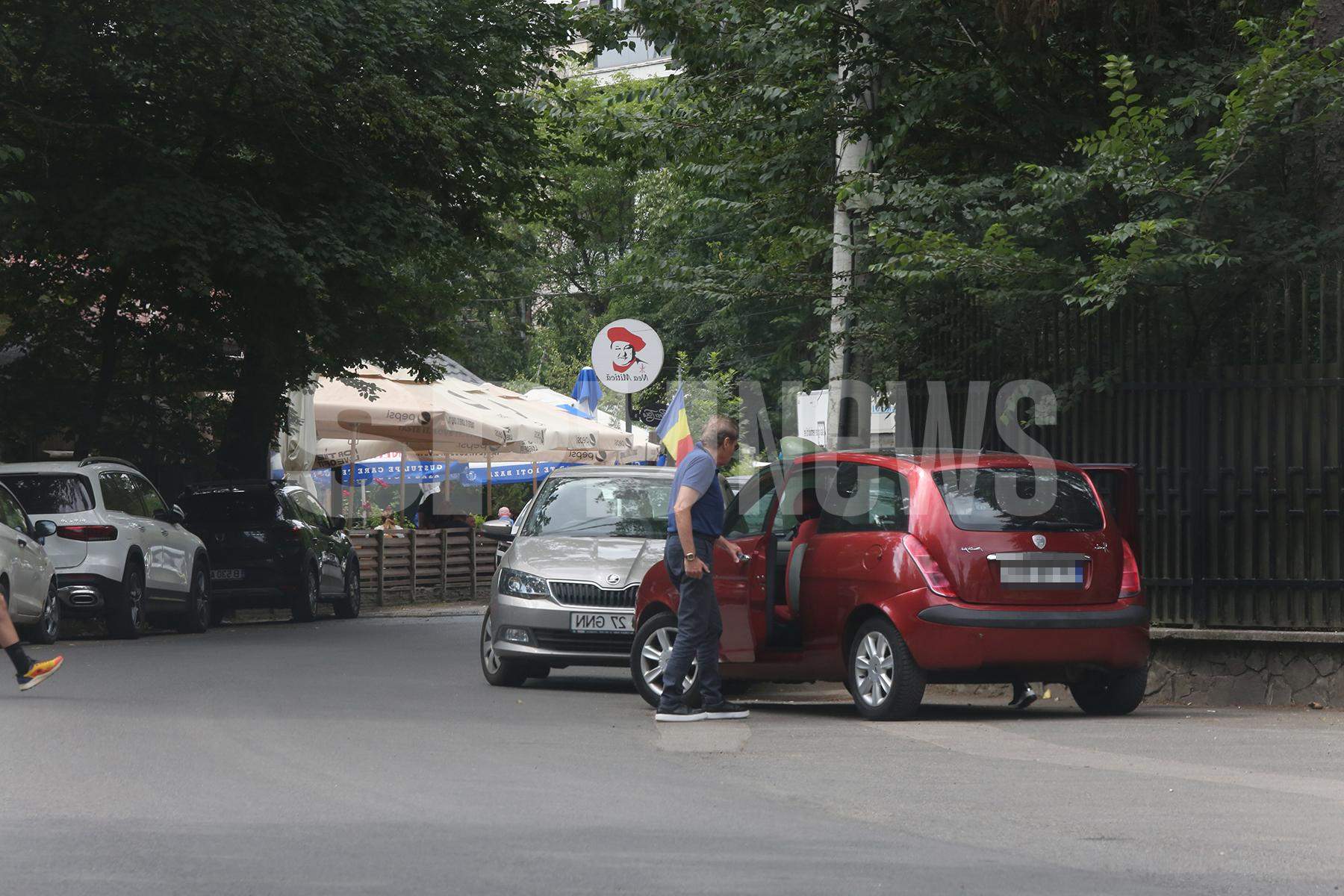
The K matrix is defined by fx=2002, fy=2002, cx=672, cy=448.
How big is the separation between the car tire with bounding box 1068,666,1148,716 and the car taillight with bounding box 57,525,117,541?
1131cm

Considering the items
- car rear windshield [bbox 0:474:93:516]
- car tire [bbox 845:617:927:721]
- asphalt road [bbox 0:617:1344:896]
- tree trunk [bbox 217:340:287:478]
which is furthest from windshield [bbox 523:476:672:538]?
tree trunk [bbox 217:340:287:478]

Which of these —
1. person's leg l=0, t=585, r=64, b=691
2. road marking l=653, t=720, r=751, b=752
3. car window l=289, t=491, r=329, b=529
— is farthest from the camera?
car window l=289, t=491, r=329, b=529

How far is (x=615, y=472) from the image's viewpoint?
53.8ft

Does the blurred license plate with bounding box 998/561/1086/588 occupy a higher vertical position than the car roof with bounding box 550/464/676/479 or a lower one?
lower

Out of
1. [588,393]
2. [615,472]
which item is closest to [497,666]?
[615,472]

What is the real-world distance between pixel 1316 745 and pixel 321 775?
5.34 m

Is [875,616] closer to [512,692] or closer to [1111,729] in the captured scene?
[1111,729]

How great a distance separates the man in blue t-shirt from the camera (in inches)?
474

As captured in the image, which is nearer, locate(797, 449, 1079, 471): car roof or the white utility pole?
locate(797, 449, 1079, 471): car roof

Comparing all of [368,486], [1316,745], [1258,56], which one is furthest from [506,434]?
[1316,745]

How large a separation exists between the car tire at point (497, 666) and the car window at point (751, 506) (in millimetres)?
2694

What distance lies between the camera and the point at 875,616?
11.9m

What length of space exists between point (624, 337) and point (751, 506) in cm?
706

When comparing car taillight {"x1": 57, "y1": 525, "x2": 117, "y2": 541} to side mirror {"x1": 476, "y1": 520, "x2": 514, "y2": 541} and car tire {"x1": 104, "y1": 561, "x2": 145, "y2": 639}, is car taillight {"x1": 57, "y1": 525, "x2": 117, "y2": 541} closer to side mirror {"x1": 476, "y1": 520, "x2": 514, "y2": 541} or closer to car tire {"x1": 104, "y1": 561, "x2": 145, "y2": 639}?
car tire {"x1": 104, "y1": 561, "x2": 145, "y2": 639}
